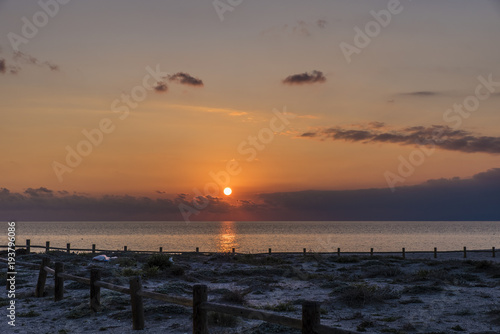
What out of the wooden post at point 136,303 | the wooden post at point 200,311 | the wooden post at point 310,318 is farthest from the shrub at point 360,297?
the wooden post at point 310,318

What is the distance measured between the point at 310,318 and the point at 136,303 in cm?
596

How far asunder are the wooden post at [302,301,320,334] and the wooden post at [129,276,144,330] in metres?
5.63

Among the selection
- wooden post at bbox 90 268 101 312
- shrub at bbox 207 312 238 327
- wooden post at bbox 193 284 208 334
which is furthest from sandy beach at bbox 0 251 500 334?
wooden post at bbox 193 284 208 334

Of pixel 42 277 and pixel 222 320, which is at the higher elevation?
pixel 42 277

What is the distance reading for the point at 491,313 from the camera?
13.1m

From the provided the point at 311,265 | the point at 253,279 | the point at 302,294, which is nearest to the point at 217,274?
the point at 253,279

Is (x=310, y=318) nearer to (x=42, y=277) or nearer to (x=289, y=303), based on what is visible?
(x=289, y=303)

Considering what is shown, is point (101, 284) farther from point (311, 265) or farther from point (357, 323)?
point (311, 265)

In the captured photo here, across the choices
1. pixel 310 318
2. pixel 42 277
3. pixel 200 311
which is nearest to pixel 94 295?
pixel 42 277

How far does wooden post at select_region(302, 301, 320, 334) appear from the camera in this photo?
6.85 m

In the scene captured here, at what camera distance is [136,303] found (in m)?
11.3

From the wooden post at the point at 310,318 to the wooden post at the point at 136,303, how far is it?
18.5 ft

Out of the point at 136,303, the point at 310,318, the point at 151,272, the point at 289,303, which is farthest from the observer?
the point at 151,272

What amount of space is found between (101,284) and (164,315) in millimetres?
2109
